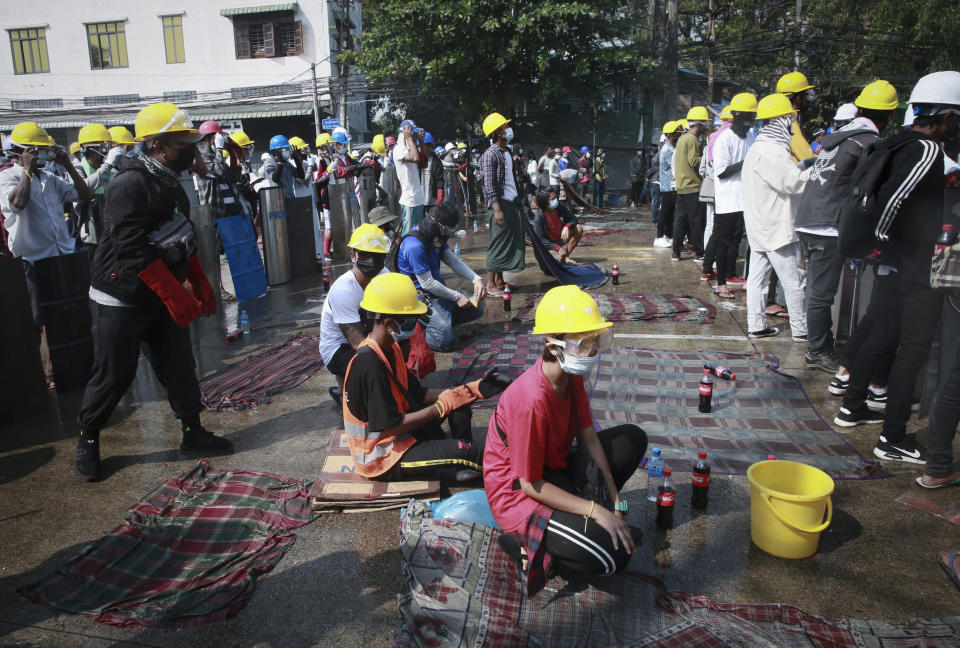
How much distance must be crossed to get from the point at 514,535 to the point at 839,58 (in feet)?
87.4

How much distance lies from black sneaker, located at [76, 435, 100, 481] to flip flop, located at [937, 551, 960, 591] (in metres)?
4.56

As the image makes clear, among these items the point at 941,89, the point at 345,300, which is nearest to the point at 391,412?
the point at 345,300

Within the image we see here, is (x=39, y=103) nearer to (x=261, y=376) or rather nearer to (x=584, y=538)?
(x=261, y=376)

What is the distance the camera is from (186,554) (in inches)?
129

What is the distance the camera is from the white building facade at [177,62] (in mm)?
29844

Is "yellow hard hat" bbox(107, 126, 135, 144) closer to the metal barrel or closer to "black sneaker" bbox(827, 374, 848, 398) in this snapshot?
the metal barrel

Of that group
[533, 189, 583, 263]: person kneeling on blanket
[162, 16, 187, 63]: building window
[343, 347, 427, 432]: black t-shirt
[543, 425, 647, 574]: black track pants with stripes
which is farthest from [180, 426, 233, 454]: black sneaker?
[162, 16, 187, 63]: building window

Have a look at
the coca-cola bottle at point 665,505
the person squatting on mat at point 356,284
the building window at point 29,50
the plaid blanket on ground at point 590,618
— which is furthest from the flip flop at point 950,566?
the building window at point 29,50

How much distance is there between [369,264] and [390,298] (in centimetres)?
100

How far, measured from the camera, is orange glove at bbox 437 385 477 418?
3916mm

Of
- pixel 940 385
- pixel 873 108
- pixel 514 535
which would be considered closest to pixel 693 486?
pixel 514 535

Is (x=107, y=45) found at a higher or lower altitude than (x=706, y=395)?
higher

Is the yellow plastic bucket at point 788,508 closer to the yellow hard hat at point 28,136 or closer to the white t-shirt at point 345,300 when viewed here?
the white t-shirt at point 345,300

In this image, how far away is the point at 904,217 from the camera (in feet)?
12.6
